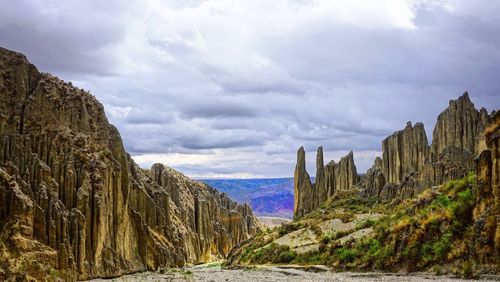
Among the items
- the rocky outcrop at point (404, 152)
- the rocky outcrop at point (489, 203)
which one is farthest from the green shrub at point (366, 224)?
the rocky outcrop at point (489, 203)

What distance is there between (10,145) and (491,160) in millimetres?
40913

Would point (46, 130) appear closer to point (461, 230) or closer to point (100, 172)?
point (100, 172)

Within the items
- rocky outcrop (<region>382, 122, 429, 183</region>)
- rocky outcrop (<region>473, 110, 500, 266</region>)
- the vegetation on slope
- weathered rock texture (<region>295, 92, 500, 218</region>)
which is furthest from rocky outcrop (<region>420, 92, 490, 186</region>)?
rocky outcrop (<region>473, 110, 500, 266</region>)

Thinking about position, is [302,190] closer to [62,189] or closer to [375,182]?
[375,182]

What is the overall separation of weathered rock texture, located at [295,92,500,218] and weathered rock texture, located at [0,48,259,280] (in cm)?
4067

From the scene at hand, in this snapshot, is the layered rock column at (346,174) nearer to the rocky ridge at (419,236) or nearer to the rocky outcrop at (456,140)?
the rocky ridge at (419,236)

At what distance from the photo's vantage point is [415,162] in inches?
4555

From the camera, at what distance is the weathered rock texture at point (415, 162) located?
96.8 m

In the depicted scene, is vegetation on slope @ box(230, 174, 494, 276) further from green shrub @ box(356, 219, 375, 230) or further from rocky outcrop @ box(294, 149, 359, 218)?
rocky outcrop @ box(294, 149, 359, 218)

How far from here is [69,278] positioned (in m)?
56.6

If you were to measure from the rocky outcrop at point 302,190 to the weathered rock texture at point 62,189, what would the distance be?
219 ft

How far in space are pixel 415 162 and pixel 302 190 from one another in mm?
39432

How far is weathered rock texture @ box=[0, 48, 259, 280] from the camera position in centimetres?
5519

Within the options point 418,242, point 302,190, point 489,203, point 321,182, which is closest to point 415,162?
point 321,182
